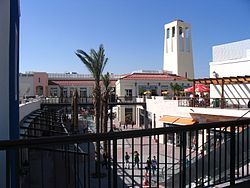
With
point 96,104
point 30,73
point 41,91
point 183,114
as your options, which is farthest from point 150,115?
point 30,73

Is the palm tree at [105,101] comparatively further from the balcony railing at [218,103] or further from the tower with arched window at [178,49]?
the tower with arched window at [178,49]

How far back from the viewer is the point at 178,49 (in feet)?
228

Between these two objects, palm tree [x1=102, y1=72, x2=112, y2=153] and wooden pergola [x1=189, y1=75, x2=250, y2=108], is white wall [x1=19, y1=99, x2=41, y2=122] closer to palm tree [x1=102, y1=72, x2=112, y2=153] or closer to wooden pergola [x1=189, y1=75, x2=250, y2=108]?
palm tree [x1=102, y1=72, x2=112, y2=153]

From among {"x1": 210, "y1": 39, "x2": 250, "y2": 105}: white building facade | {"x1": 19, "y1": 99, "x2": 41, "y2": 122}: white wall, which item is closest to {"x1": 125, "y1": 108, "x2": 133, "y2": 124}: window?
{"x1": 210, "y1": 39, "x2": 250, "y2": 105}: white building facade

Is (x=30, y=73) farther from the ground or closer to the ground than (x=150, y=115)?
farther from the ground

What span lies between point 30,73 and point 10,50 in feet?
220

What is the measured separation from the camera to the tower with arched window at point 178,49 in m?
68.1

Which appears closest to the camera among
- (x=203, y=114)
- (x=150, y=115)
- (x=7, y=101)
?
(x=7, y=101)

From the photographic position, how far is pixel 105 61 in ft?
82.0

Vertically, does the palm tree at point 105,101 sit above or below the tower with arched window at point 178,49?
below

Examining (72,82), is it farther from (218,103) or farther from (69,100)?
(218,103)

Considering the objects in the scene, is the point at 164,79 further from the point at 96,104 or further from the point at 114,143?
the point at 114,143

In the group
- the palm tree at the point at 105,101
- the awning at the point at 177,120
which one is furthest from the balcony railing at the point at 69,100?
the palm tree at the point at 105,101

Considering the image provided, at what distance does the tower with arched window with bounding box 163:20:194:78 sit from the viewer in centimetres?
6806
